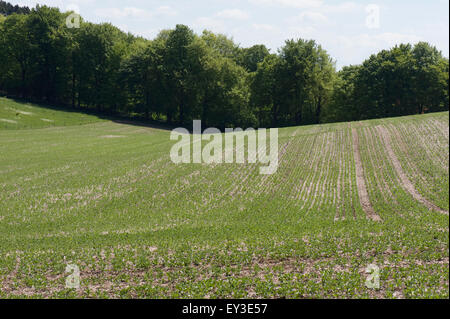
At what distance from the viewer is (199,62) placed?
86875 mm

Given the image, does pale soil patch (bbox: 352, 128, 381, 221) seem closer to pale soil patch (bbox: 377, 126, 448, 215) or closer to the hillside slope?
pale soil patch (bbox: 377, 126, 448, 215)

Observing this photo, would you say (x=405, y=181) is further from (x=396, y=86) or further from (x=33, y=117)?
(x=33, y=117)

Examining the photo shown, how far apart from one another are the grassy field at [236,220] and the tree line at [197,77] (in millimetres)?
34196

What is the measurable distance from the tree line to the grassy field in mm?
34196

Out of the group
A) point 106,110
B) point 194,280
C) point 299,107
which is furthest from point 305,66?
point 194,280

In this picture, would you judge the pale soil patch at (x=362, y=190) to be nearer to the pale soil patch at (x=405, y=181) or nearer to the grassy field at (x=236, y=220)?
the grassy field at (x=236, y=220)

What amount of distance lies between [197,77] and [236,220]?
67069mm

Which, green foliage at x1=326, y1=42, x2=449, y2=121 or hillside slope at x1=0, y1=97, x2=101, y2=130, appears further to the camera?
green foliage at x1=326, y1=42, x2=449, y2=121

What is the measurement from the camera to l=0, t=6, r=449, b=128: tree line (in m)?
81.7

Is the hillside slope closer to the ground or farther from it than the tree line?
closer to the ground

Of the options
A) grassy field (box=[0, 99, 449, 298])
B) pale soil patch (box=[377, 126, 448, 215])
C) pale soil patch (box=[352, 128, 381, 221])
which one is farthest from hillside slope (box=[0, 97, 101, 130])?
pale soil patch (box=[377, 126, 448, 215])

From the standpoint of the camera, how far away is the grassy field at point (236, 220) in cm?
1471

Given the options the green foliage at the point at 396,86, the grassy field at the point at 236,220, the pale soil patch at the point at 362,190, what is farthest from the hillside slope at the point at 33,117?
the pale soil patch at the point at 362,190

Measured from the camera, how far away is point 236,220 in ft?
81.7
